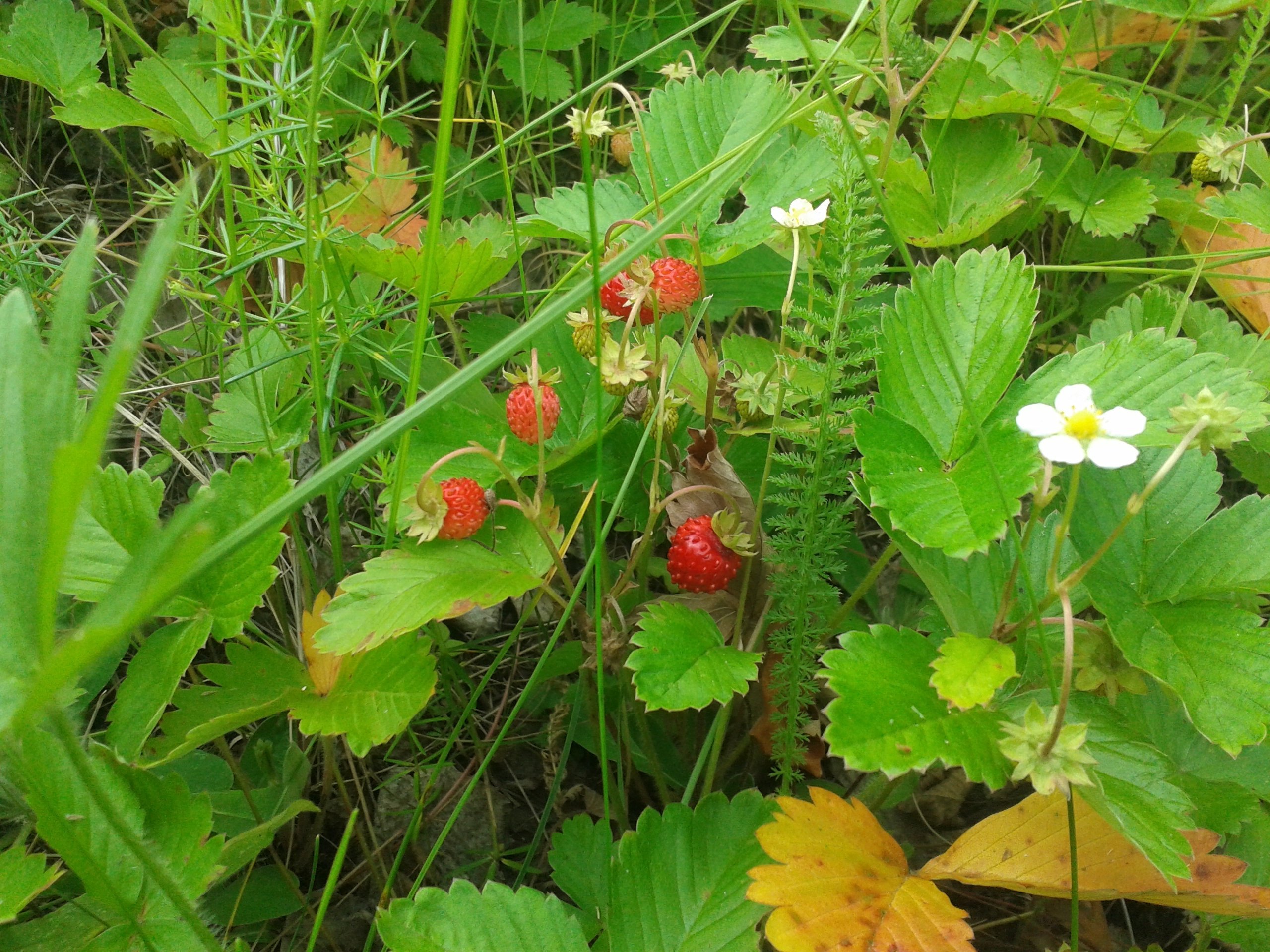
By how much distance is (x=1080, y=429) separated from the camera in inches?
30.4

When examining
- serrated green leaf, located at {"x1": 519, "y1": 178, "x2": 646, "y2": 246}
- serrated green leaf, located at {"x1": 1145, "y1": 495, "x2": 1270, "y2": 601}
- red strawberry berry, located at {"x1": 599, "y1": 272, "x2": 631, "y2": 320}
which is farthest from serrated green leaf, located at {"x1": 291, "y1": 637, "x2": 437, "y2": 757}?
serrated green leaf, located at {"x1": 1145, "y1": 495, "x2": 1270, "y2": 601}

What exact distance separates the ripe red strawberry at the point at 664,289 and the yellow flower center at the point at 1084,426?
498 mm

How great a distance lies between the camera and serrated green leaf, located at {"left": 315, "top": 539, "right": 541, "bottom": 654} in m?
0.96

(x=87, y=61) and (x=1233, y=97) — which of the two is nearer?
(x=1233, y=97)

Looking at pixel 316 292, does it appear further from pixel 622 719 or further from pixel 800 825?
pixel 800 825

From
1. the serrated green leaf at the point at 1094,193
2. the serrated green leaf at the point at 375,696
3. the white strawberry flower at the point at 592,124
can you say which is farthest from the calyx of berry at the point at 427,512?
the serrated green leaf at the point at 1094,193

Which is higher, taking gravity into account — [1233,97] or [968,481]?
[1233,97]

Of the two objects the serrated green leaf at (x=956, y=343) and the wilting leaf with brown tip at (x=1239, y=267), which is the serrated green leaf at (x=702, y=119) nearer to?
the serrated green leaf at (x=956, y=343)

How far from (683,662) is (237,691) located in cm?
54

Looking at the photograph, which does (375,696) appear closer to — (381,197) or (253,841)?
(253,841)

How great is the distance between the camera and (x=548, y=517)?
3.64ft

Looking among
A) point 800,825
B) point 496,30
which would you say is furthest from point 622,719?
point 496,30

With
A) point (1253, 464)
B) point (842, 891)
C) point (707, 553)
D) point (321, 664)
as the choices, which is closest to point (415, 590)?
point (321, 664)

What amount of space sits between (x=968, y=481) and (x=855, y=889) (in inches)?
17.0
